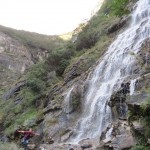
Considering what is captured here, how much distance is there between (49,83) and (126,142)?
925 inches

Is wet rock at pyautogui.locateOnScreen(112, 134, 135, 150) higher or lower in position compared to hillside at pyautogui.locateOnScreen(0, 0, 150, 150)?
lower

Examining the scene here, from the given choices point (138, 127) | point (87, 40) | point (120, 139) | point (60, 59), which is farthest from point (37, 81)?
point (138, 127)

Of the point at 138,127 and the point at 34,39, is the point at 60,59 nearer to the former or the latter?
the point at 138,127

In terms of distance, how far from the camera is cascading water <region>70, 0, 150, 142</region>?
78.2ft

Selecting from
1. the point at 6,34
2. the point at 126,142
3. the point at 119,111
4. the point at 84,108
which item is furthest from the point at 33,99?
the point at 6,34

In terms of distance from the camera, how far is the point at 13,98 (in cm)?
4225

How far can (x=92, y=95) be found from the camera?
27672mm

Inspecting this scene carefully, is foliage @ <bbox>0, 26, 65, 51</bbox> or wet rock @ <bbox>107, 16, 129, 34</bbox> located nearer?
wet rock @ <bbox>107, 16, 129, 34</bbox>

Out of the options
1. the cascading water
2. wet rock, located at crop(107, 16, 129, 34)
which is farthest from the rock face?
wet rock, located at crop(107, 16, 129, 34)

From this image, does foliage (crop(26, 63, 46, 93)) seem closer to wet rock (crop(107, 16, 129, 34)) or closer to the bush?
the bush

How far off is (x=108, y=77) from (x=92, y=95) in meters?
1.83

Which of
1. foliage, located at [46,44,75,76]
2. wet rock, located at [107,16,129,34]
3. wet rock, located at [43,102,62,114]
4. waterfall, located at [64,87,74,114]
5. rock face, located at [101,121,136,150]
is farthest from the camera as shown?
foliage, located at [46,44,75,76]

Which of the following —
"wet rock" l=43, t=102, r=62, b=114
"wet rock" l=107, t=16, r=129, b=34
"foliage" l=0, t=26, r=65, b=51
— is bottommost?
"wet rock" l=43, t=102, r=62, b=114

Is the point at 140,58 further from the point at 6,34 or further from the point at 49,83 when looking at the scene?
the point at 6,34
